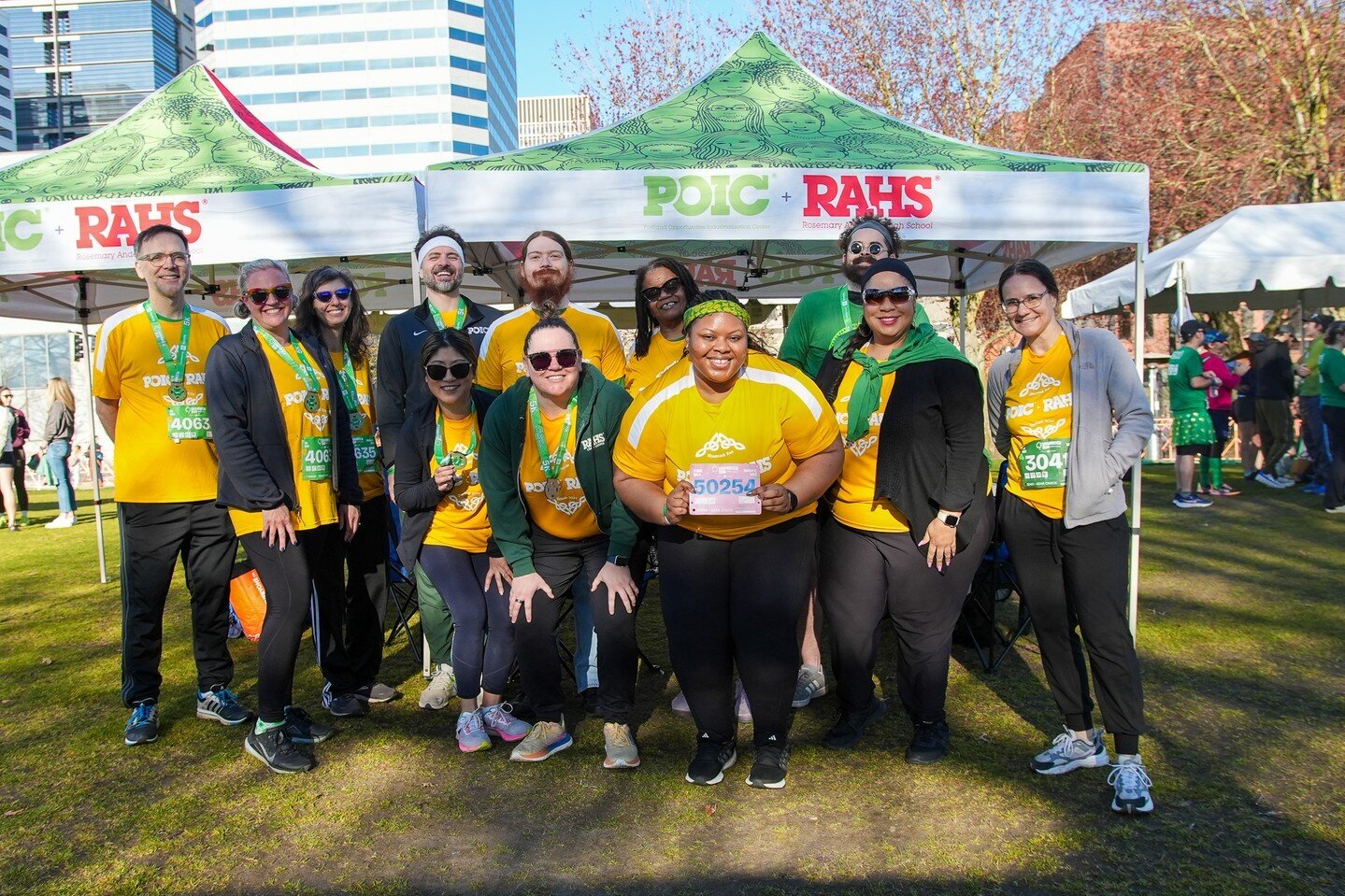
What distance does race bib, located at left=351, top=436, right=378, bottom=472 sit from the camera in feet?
14.1

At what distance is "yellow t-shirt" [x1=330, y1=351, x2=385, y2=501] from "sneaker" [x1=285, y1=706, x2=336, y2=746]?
100 centimetres

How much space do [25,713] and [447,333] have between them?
2923mm

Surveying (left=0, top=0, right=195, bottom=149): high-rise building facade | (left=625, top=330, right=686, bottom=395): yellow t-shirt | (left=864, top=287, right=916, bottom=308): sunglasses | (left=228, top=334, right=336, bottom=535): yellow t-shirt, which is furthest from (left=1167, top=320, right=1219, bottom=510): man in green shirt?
(left=0, top=0, right=195, bottom=149): high-rise building facade

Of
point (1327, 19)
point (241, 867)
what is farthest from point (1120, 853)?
point (1327, 19)

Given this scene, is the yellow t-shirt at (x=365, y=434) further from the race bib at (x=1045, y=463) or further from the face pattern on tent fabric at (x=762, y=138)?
the race bib at (x=1045, y=463)

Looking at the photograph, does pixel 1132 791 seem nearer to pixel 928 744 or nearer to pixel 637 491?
pixel 928 744

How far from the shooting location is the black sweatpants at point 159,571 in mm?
3908

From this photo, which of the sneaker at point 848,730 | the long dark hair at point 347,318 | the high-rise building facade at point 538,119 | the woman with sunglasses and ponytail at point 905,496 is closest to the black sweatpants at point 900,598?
the woman with sunglasses and ponytail at point 905,496

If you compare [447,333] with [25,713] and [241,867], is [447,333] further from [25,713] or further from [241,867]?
[25,713]

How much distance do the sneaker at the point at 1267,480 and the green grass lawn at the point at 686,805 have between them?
24.5 feet

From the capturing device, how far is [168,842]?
3.11 metres

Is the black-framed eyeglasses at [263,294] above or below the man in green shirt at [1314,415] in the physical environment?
above

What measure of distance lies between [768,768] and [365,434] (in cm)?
238

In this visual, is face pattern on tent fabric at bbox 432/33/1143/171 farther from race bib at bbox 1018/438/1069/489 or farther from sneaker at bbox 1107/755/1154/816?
sneaker at bbox 1107/755/1154/816
